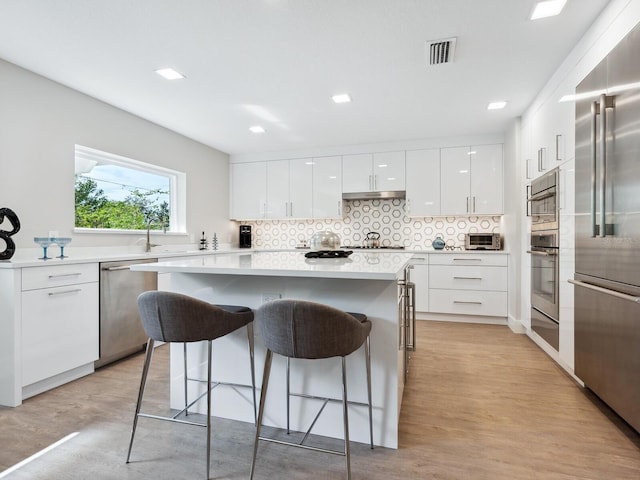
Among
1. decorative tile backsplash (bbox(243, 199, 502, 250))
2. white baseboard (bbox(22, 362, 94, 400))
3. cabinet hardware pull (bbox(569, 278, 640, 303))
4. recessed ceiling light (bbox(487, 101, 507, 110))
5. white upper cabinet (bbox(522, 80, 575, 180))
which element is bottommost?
white baseboard (bbox(22, 362, 94, 400))

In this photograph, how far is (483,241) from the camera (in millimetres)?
4496

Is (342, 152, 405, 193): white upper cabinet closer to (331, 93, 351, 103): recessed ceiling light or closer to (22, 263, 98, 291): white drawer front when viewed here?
(331, 93, 351, 103): recessed ceiling light

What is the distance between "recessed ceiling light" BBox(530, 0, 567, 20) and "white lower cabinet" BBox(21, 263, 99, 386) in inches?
134

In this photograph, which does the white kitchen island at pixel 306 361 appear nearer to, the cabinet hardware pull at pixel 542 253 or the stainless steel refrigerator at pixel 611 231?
the stainless steel refrigerator at pixel 611 231

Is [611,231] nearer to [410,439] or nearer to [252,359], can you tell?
[410,439]

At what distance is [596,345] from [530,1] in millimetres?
2000

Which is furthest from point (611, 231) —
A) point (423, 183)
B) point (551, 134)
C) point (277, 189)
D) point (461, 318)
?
point (277, 189)

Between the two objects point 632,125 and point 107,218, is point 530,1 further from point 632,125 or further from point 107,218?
point 107,218

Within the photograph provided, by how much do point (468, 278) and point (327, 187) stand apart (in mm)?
2303

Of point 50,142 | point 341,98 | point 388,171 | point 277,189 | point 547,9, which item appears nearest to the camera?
point 547,9

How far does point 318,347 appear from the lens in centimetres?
133

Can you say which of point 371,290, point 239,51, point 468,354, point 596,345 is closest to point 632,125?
point 596,345

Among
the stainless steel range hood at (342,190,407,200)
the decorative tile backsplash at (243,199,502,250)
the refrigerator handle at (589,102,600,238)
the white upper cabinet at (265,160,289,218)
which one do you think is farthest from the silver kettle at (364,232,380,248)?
the refrigerator handle at (589,102,600,238)

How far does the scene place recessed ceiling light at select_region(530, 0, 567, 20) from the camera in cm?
197
